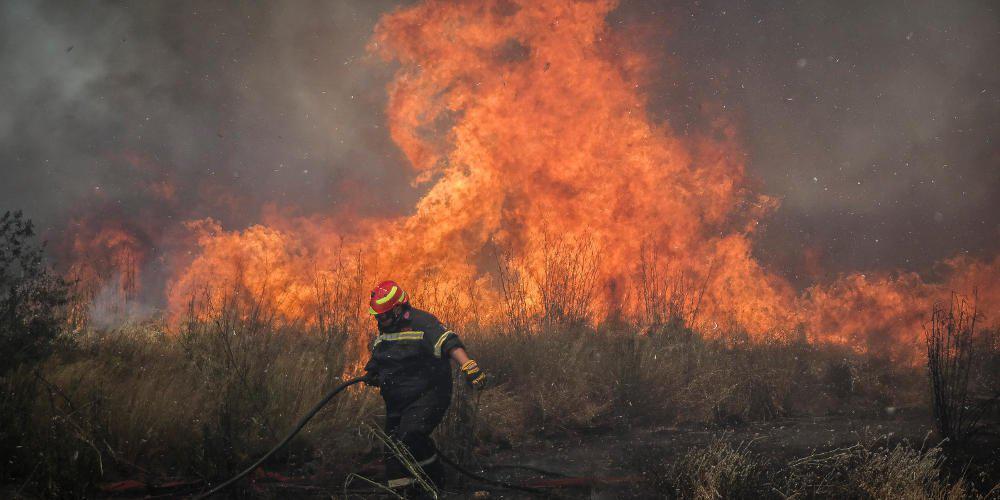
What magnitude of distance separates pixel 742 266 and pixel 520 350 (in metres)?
8.49

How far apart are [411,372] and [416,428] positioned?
1.59 ft

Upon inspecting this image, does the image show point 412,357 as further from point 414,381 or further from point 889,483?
point 889,483

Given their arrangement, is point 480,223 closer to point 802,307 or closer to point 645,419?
point 645,419

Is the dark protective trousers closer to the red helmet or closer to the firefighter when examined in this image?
the firefighter

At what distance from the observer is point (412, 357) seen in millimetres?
5000

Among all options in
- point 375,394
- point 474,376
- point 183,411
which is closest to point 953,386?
point 474,376

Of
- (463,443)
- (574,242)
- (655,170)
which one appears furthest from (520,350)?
(655,170)

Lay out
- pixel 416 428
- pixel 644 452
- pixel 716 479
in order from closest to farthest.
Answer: pixel 716 479, pixel 416 428, pixel 644 452

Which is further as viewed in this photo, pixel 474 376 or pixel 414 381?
pixel 414 381

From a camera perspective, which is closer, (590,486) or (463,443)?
(590,486)

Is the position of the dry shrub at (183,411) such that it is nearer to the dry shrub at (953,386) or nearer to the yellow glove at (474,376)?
the yellow glove at (474,376)

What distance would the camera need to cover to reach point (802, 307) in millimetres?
15625

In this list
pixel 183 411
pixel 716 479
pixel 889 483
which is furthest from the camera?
pixel 183 411

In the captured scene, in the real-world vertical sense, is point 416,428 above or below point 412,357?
below
